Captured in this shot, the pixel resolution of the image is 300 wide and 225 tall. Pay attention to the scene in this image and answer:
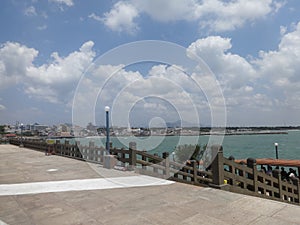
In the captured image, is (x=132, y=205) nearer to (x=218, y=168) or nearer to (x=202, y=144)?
(x=218, y=168)

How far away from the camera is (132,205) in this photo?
4.46 m

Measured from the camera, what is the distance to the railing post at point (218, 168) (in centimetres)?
530

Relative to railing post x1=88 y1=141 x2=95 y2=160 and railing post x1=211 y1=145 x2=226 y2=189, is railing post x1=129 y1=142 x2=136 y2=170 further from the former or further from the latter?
railing post x1=211 y1=145 x2=226 y2=189

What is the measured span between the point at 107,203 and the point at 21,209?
162 cm

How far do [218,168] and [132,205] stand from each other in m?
2.20

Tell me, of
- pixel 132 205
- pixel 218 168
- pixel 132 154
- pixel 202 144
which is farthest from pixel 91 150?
pixel 202 144

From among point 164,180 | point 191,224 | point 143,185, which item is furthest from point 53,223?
point 164,180

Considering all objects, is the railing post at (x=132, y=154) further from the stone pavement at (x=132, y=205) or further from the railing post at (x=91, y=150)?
the railing post at (x=91, y=150)

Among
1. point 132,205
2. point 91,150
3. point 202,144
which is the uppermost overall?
point 91,150

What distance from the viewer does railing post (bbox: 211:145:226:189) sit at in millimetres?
5305

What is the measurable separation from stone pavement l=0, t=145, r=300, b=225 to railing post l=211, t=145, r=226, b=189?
0.20m

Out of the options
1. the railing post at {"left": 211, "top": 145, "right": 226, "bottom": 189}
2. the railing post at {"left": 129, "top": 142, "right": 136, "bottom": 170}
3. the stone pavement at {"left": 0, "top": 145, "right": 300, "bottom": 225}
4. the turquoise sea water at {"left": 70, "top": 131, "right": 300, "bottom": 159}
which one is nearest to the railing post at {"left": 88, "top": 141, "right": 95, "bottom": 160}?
the turquoise sea water at {"left": 70, "top": 131, "right": 300, "bottom": 159}

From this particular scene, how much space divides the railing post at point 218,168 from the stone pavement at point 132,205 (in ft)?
0.67

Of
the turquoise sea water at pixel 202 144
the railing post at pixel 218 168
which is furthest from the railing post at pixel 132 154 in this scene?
the railing post at pixel 218 168
